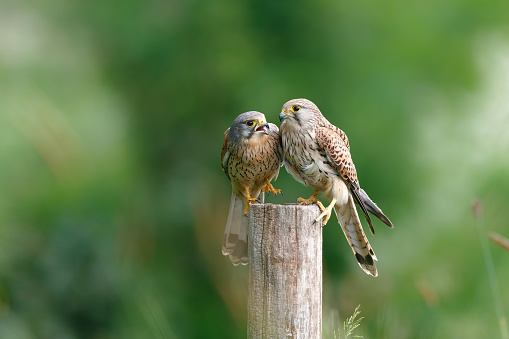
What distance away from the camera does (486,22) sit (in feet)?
13.5

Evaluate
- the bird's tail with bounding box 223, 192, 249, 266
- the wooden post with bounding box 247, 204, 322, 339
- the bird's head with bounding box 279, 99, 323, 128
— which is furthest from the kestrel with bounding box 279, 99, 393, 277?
the wooden post with bounding box 247, 204, 322, 339

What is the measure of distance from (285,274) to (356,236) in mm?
1052

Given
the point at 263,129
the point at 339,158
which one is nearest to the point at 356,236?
the point at 339,158

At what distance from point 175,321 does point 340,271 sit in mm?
1214

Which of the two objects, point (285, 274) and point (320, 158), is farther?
point (320, 158)

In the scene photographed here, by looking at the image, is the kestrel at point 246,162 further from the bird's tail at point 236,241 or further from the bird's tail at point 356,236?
the bird's tail at point 356,236

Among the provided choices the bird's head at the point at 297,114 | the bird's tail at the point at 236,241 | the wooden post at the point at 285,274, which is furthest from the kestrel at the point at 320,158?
the wooden post at the point at 285,274

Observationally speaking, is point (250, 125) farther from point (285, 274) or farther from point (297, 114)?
point (285, 274)

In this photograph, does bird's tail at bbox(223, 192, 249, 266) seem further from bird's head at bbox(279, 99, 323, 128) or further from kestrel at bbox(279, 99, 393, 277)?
bird's head at bbox(279, 99, 323, 128)

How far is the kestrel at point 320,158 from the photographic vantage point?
274 centimetres

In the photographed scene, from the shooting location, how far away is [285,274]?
196 cm

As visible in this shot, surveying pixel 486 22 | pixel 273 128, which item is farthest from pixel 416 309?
pixel 486 22

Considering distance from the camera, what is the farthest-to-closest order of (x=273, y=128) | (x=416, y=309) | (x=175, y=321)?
(x=175, y=321) < (x=416, y=309) < (x=273, y=128)

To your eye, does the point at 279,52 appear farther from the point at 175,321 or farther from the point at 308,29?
the point at 175,321
